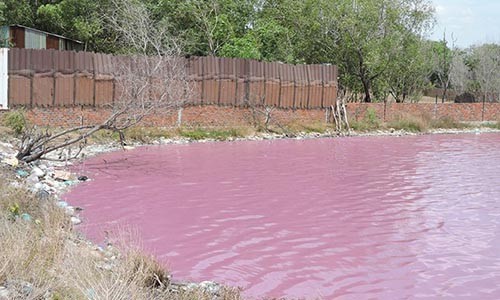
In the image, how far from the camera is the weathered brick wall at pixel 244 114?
1842 cm

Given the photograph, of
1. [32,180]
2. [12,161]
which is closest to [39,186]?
[32,180]

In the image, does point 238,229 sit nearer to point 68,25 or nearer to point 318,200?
point 318,200

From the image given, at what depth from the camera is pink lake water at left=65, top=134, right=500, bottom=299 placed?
6246 mm

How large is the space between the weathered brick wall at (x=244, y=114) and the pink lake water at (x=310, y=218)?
348cm

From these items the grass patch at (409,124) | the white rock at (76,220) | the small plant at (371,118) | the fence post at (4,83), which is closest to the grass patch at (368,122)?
the small plant at (371,118)

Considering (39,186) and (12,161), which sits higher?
(12,161)

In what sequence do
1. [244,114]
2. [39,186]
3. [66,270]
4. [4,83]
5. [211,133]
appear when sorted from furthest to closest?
[244,114], [211,133], [4,83], [39,186], [66,270]

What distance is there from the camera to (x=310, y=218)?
8.98 metres

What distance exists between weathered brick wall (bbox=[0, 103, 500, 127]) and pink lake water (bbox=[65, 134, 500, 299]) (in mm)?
3479

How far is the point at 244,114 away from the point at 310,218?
1396cm

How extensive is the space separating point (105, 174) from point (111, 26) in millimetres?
14892

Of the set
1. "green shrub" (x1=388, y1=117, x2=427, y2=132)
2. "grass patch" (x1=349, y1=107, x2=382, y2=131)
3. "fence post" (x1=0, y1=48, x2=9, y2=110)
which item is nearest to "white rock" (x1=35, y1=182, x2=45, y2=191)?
"fence post" (x1=0, y1=48, x2=9, y2=110)

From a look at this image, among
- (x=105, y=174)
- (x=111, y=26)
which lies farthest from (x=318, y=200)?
(x=111, y=26)

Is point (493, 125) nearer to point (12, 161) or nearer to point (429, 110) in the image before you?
point (429, 110)
